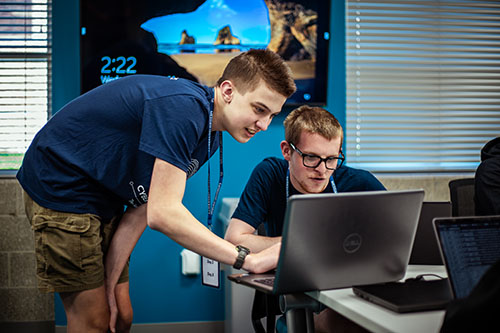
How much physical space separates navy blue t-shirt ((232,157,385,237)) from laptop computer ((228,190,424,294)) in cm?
70

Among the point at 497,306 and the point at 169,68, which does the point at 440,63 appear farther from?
the point at 497,306

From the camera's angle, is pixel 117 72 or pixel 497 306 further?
pixel 117 72

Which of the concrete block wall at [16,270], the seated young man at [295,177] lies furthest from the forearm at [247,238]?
the concrete block wall at [16,270]

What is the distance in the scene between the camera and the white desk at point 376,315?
866 mm

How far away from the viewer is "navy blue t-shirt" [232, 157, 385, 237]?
6.14 feet

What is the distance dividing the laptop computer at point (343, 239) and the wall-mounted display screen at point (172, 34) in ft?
6.42

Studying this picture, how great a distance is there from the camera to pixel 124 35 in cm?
286

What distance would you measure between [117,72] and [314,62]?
1.15m

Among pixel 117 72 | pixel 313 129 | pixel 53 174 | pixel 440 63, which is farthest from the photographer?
pixel 440 63

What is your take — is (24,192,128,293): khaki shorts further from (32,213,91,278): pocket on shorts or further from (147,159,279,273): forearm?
(147,159,279,273): forearm

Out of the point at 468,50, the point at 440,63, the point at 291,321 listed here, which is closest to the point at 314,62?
the point at 440,63

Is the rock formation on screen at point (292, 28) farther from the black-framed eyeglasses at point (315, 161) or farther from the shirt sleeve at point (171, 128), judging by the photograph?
the shirt sleeve at point (171, 128)

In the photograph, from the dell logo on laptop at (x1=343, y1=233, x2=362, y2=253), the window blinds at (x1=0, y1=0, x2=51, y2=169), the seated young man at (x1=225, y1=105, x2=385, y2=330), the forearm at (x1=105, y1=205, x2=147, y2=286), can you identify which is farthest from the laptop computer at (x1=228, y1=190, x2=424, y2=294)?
the window blinds at (x1=0, y1=0, x2=51, y2=169)

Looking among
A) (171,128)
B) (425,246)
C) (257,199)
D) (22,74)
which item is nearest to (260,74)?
(171,128)
